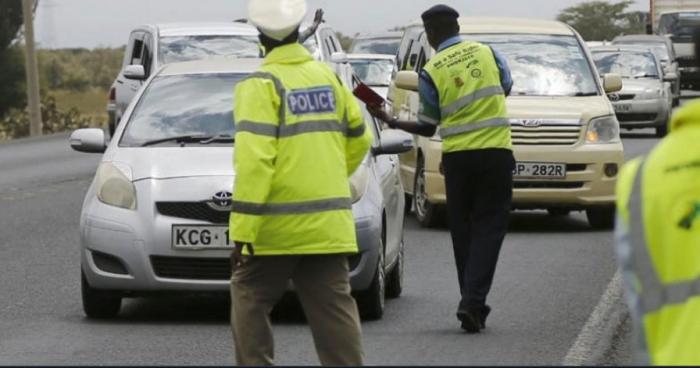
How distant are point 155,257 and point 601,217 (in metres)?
7.19

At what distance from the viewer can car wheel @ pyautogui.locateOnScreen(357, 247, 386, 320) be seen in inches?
444

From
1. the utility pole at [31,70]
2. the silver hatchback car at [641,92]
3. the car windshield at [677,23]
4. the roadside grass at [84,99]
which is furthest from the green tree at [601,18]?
the silver hatchback car at [641,92]

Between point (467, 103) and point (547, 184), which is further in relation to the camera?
point (547, 184)

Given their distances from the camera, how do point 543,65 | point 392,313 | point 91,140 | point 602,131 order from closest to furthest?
1. point 392,313
2. point 91,140
3. point 602,131
4. point 543,65

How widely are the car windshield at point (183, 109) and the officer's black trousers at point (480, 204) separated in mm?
1653

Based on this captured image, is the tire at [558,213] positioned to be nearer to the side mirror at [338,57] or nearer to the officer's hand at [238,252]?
the side mirror at [338,57]

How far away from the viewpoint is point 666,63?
47.4 metres

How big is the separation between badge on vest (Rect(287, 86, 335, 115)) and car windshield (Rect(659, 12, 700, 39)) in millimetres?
58284

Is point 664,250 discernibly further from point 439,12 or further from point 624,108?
point 624,108

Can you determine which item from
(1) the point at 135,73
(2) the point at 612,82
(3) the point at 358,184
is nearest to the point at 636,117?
(1) the point at 135,73

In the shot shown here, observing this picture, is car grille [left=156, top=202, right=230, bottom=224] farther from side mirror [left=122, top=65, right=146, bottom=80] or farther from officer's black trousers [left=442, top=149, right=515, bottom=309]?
side mirror [left=122, top=65, right=146, bottom=80]

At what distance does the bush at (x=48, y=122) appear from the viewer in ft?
164

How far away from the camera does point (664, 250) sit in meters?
4.48

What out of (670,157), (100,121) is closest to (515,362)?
(670,157)
